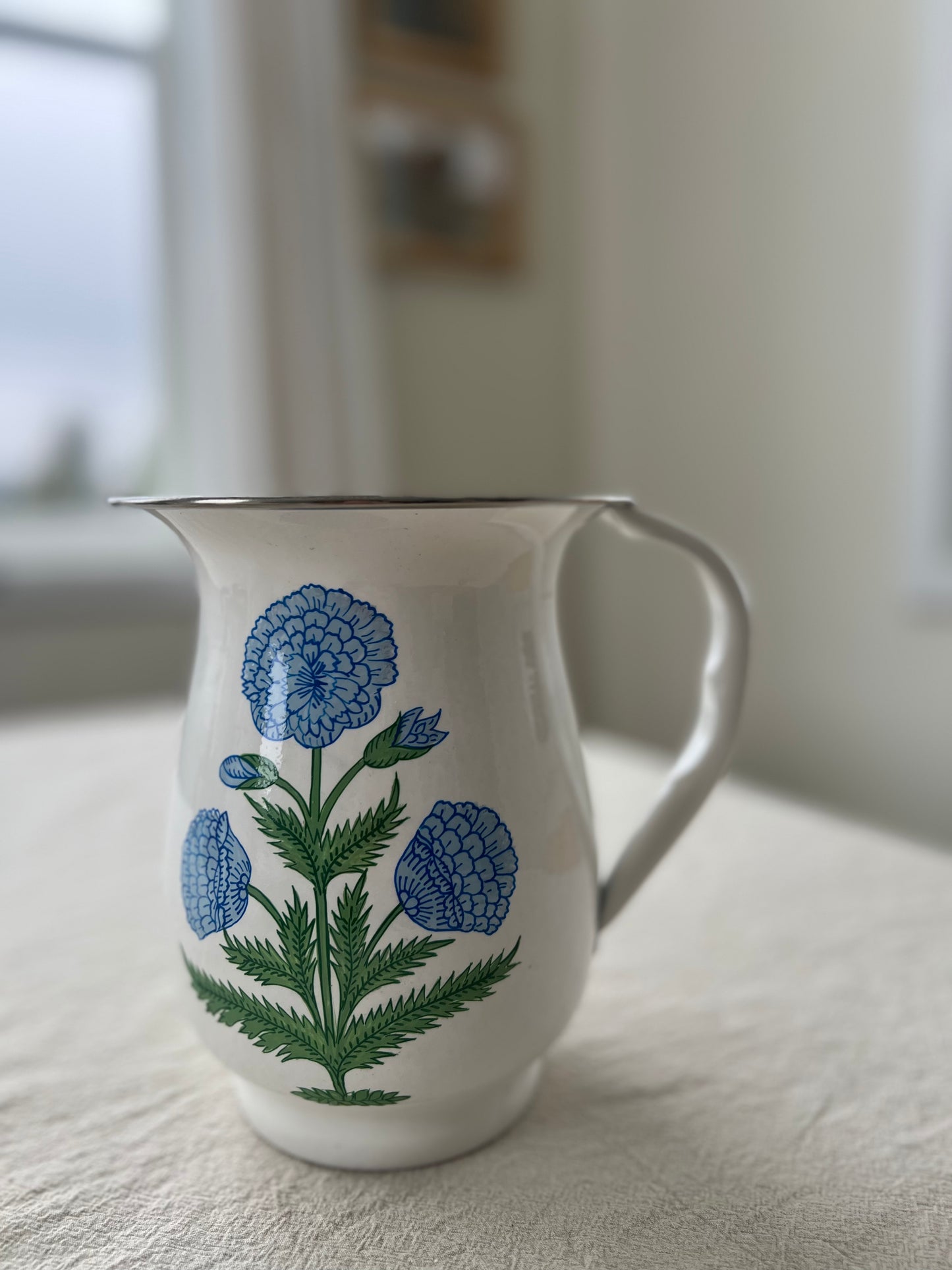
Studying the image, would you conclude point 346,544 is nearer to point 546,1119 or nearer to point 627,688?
point 546,1119

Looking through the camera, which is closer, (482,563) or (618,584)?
(482,563)

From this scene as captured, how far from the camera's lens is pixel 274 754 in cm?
31

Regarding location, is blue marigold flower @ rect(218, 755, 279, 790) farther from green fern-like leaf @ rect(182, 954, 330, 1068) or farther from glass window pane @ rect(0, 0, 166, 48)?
glass window pane @ rect(0, 0, 166, 48)

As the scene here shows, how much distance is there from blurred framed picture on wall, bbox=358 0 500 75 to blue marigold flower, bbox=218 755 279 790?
6.64ft

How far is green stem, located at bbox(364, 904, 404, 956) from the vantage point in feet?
0.97

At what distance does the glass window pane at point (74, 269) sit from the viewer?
177cm

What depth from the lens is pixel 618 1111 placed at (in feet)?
1.16

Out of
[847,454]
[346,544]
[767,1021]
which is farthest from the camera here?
[847,454]

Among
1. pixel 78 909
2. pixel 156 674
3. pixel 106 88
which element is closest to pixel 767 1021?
pixel 78 909

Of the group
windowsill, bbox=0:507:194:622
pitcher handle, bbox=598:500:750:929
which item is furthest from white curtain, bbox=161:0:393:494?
pitcher handle, bbox=598:500:750:929

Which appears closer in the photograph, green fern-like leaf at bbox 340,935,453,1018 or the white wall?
green fern-like leaf at bbox 340,935,453,1018

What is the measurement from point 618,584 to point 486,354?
0.60 metres

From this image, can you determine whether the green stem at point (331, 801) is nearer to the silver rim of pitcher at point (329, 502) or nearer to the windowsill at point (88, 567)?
the silver rim of pitcher at point (329, 502)

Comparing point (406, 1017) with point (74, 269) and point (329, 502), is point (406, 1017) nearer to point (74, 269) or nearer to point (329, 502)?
point (329, 502)
